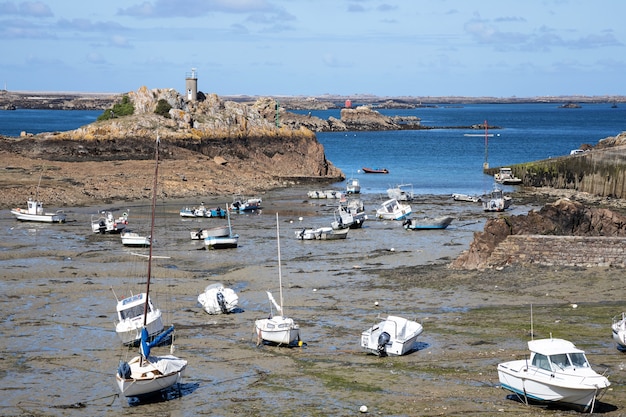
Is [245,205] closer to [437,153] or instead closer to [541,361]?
[541,361]

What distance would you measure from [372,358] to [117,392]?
7.35 meters

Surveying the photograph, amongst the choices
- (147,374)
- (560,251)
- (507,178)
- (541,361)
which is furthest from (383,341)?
(507,178)

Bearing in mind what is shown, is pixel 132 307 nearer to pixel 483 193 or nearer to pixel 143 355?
pixel 143 355

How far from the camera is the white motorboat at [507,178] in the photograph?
89500mm

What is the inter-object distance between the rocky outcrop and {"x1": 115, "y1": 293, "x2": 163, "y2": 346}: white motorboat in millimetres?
15228

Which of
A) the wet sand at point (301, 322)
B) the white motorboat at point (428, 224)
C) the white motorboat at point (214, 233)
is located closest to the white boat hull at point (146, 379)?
the wet sand at point (301, 322)

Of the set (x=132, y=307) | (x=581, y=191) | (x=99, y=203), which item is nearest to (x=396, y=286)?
(x=132, y=307)

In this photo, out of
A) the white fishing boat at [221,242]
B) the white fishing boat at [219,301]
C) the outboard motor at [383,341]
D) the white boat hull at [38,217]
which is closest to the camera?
Answer: the outboard motor at [383,341]

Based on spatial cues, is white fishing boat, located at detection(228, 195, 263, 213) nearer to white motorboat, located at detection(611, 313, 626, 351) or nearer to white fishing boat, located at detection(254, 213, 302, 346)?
white fishing boat, located at detection(254, 213, 302, 346)

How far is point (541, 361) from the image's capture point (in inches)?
905

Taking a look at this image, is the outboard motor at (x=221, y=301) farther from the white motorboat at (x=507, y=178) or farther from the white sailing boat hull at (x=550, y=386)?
the white motorboat at (x=507, y=178)

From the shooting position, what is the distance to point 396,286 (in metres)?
39.0

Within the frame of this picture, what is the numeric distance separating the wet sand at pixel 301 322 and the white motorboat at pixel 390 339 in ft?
0.95

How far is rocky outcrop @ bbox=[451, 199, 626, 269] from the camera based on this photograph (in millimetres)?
40750
